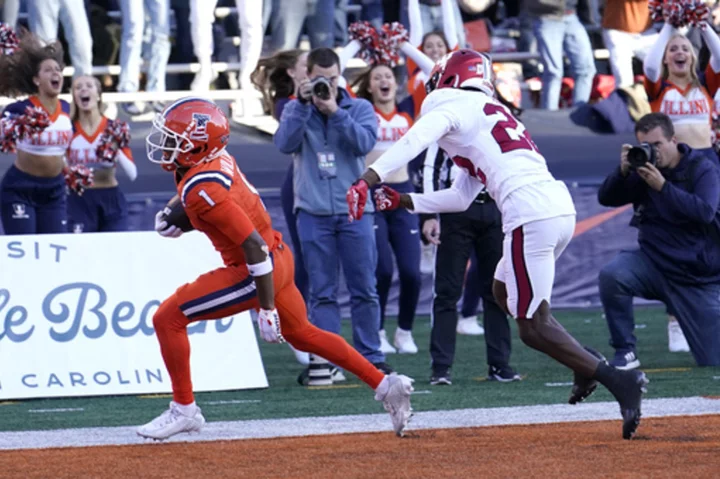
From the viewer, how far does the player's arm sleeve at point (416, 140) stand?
5.83m

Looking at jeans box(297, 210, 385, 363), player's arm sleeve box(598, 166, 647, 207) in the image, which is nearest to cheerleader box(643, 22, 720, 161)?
player's arm sleeve box(598, 166, 647, 207)

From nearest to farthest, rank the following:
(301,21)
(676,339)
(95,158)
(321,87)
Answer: (321,87), (676,339), (95,158), (301,21)

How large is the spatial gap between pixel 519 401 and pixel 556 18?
7.34 metres

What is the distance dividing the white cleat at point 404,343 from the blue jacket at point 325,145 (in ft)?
5.73

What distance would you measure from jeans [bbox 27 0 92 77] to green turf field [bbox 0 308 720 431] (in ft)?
14.5

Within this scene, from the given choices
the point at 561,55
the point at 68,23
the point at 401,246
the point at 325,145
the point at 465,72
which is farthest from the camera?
the point at 561,55

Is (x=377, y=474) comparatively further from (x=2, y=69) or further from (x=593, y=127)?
(x=593, y=127)

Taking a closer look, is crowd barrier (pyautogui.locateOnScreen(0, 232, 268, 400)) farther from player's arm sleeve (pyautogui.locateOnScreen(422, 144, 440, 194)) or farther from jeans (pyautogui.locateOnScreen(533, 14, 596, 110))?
jeans (pyautogui.locateOnScreen(533, 14, 596, 110))

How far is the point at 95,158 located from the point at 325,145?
106 inches

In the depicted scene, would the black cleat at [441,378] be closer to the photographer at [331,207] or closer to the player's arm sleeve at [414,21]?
the photographer at [331,207]

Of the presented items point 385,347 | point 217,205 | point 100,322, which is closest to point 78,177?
point 100,322

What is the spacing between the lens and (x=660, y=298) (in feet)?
28.7

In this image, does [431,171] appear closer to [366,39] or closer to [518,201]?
[518,201]

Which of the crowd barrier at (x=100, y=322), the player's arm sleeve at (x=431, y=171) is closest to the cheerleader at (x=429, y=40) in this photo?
the player's arm sleeve at (x=431, y=171)
